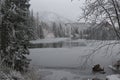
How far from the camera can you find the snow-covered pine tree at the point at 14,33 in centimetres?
1479

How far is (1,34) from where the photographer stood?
14.8 metres

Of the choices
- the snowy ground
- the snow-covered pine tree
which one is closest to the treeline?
the snow-covered pine tree

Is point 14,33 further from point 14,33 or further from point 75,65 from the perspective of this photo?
point 75,65

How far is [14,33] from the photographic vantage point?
14984mm

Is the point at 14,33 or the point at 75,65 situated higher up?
the point at 14,33

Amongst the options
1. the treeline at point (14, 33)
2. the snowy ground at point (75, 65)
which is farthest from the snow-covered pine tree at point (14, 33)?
the snowy ground at point (75, 65)

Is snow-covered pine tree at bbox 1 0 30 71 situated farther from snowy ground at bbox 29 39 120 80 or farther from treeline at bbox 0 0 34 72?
snowy ground at bbox 29 39 120 80

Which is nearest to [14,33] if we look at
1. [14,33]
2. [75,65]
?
[14,33]

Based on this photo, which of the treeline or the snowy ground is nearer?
the treeline

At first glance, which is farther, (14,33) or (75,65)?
(75,65)

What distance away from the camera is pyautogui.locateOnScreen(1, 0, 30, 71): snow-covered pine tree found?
14789 mm

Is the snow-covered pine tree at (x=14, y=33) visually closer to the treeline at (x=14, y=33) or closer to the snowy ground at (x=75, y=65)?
the treeline at (x=14, y=33)

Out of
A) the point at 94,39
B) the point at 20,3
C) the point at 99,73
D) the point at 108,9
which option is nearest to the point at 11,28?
the point at 20,3

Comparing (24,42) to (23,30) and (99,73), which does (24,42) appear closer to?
(23,30)
